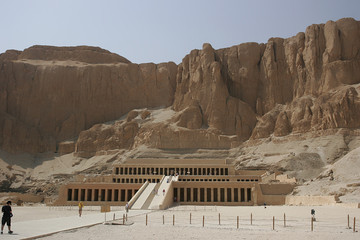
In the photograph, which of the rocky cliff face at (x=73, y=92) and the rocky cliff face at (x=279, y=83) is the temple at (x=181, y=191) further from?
the rocky cliff face at (x=73, y=92)

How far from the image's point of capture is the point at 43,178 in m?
86.1

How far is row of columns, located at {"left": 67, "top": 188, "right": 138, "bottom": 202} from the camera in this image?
6044 centimetres

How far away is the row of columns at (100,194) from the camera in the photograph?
60.4m

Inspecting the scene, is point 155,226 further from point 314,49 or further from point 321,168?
point 314,49

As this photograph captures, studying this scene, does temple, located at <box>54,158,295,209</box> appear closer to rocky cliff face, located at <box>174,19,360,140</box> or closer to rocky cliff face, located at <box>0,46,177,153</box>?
rocky cliff face, located at <box>174,19,360,140</box>

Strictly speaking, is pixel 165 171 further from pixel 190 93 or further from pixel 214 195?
pixel 190 93

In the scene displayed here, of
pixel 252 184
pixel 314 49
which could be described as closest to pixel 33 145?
pixel 252 184

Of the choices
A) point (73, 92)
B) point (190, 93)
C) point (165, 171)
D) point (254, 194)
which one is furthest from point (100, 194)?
point (73, 92)

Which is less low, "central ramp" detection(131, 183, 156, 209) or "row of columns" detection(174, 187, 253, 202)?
"central ramp" detection(131, 183, 156, 209)

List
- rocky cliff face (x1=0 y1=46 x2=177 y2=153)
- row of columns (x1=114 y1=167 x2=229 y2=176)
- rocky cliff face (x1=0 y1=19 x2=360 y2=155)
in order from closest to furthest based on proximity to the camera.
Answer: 1. row of columns (x1=114 y1=167 x2=229 y2=176)
2. rocky cliff face (x1=0 y1=19 x2=360 y2=155)
3. rocky cliff face (x1=0 y1=46 x2=177 y2=153)

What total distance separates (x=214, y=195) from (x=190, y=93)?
41245mm

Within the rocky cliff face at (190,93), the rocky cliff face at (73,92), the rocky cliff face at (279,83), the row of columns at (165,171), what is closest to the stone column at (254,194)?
the row of columns at (165,171)

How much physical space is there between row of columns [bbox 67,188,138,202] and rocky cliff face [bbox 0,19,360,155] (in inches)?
1171

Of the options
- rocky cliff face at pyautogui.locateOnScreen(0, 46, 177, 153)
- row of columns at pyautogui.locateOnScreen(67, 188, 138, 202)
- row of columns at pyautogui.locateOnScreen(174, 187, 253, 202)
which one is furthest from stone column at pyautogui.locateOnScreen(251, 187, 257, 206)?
rocky cliff face at pyautogui.locateOnScreen(0, 46, 177, 153)
